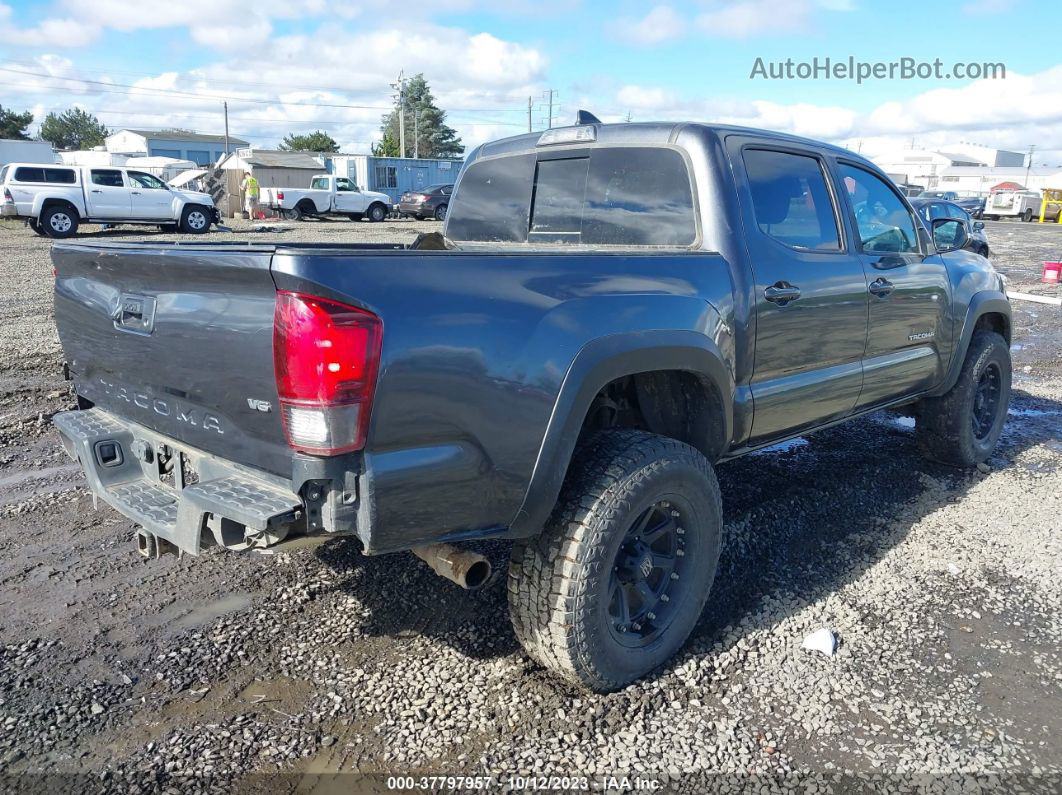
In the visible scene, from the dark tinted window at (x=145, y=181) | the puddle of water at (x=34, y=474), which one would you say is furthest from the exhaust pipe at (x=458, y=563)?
the dark tinted window at (x=145, y=181)

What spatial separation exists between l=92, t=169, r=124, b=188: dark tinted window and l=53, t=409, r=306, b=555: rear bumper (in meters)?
20.7

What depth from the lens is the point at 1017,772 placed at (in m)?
2.48

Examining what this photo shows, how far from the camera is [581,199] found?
12.3ft

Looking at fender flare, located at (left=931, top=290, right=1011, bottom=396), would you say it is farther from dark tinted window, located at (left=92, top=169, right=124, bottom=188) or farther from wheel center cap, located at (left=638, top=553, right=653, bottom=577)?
dark tinted window, located at (left=92, top=169, right=124, bottom=188)

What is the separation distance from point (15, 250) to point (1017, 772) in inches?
780

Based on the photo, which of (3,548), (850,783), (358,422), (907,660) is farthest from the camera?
(3,548)

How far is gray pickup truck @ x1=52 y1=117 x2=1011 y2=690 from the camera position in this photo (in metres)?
2.17

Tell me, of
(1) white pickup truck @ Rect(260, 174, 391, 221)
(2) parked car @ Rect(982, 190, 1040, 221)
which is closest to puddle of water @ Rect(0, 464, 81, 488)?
(1) white pickup truck @ Rect(260, 174, 391, 221)

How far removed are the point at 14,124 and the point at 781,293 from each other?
87652 millimetres

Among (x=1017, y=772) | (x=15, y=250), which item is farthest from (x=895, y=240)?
(x=15, y=250)

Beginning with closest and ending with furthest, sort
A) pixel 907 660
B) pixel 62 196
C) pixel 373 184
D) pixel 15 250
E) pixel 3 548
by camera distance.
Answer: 1. pixel 907 660
2. pixel 3 548
3. pixel 15 250
4. pixel 62 196
5. pixel 373 184

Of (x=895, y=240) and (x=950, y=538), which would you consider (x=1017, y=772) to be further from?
(x=895, y=240)

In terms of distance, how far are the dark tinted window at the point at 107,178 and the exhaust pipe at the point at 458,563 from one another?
72.2ft

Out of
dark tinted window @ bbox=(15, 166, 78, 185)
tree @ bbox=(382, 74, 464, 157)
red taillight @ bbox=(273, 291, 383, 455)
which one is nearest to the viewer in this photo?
red taillight @ bbox=(273, 291, 383, 455)
